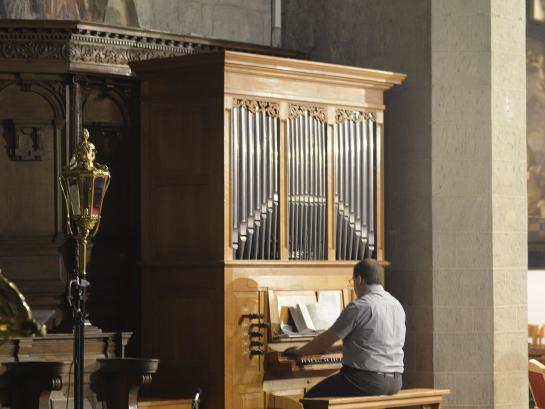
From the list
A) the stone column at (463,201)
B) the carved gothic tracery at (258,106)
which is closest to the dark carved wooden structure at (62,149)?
the carved gothic tracery at (258,106)

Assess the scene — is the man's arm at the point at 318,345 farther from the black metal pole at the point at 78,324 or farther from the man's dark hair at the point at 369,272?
the black metal pole at the point at 78,324

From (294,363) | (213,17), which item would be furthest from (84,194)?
(213,17)

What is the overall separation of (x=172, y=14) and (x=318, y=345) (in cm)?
435

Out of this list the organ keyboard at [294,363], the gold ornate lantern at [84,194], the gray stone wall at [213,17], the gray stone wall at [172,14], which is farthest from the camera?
the gray stone wall at [213,17]

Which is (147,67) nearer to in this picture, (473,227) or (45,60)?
(45,60)

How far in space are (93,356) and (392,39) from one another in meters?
4.01

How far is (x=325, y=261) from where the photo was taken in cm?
845

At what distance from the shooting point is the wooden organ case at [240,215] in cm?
784

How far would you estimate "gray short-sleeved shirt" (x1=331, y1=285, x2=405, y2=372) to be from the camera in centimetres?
687

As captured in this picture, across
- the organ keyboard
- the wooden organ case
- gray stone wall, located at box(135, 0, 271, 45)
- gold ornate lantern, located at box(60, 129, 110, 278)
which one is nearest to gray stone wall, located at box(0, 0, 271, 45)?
gray stone wall, located at box(135, 0, 271, 45)

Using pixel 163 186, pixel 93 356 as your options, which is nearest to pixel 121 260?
pixel 163 186

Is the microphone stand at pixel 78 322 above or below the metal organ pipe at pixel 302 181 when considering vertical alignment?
below

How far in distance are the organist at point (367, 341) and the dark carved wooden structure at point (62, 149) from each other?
6.72ft

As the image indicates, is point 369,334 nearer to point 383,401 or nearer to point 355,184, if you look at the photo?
point 383,401
